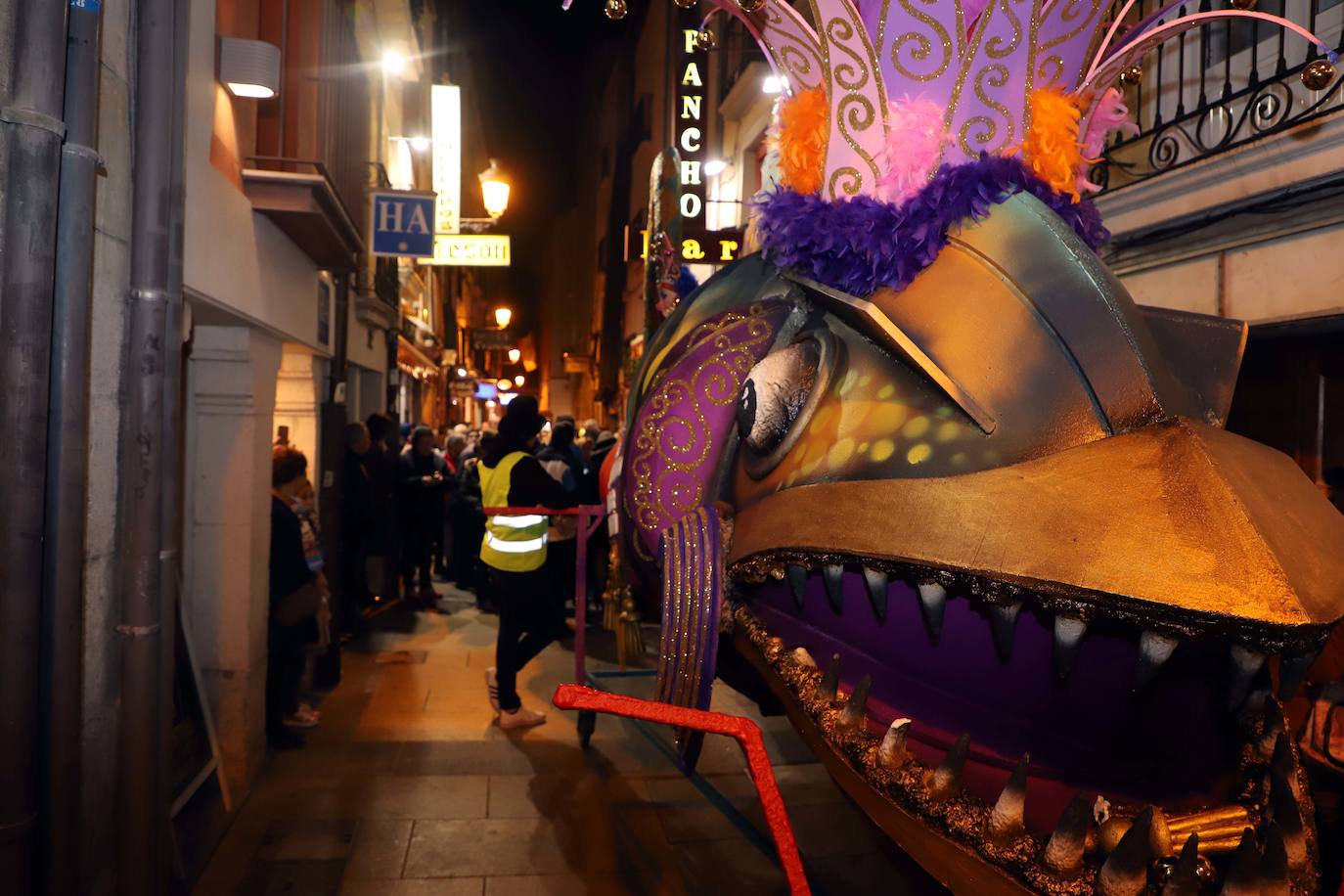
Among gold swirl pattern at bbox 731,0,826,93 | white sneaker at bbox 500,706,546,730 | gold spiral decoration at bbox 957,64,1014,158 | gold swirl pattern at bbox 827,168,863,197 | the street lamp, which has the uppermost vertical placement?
the street lamp

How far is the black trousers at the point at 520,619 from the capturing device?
5.04 metres

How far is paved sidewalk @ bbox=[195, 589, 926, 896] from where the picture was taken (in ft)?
11.2

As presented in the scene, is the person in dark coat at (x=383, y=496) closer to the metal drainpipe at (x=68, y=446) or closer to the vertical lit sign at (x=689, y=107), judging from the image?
the metal drainpipe at (x=68, y=446)

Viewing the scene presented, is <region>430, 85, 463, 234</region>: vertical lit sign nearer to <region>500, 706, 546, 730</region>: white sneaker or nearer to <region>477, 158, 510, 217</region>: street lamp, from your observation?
<region>477, 158, 510, 217</region>: street lamp

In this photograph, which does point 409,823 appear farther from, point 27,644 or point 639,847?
point 27,644

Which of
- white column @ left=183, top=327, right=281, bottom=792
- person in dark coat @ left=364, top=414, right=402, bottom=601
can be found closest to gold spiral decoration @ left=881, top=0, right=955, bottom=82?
white column @ left=183, top=327, right=281, bottom=792

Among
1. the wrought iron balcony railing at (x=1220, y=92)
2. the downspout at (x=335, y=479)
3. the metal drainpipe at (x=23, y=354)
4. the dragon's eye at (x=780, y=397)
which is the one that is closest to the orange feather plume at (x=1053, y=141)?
the dragon's eye at (x=780, y=397)

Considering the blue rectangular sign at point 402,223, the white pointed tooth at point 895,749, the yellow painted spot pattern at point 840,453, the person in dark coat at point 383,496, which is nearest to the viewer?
the white pointed tooth at point 895,749

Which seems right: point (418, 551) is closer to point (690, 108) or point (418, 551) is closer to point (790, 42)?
point (690, 108)

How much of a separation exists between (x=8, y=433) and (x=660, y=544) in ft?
5.10

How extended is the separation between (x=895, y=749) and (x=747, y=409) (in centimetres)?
74

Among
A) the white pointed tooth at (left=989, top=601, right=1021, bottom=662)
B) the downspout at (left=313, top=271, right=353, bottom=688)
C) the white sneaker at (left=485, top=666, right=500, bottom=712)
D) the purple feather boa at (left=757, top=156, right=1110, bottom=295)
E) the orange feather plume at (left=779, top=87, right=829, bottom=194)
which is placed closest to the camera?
the white pointed tooth at (left=989, top=601, right=1021, bottom=662)

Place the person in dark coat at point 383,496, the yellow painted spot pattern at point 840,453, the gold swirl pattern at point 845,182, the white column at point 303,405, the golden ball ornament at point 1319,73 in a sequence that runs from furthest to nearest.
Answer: the person in dark coat at point 383,496, the white column at point 303,405, the golden ball ornament at point 1319,73, the gold swirl pattern at point 845,182, the yellow painted spot pattern at point 840,453

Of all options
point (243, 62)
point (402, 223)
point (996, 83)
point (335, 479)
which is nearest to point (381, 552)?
point (335, 479)
